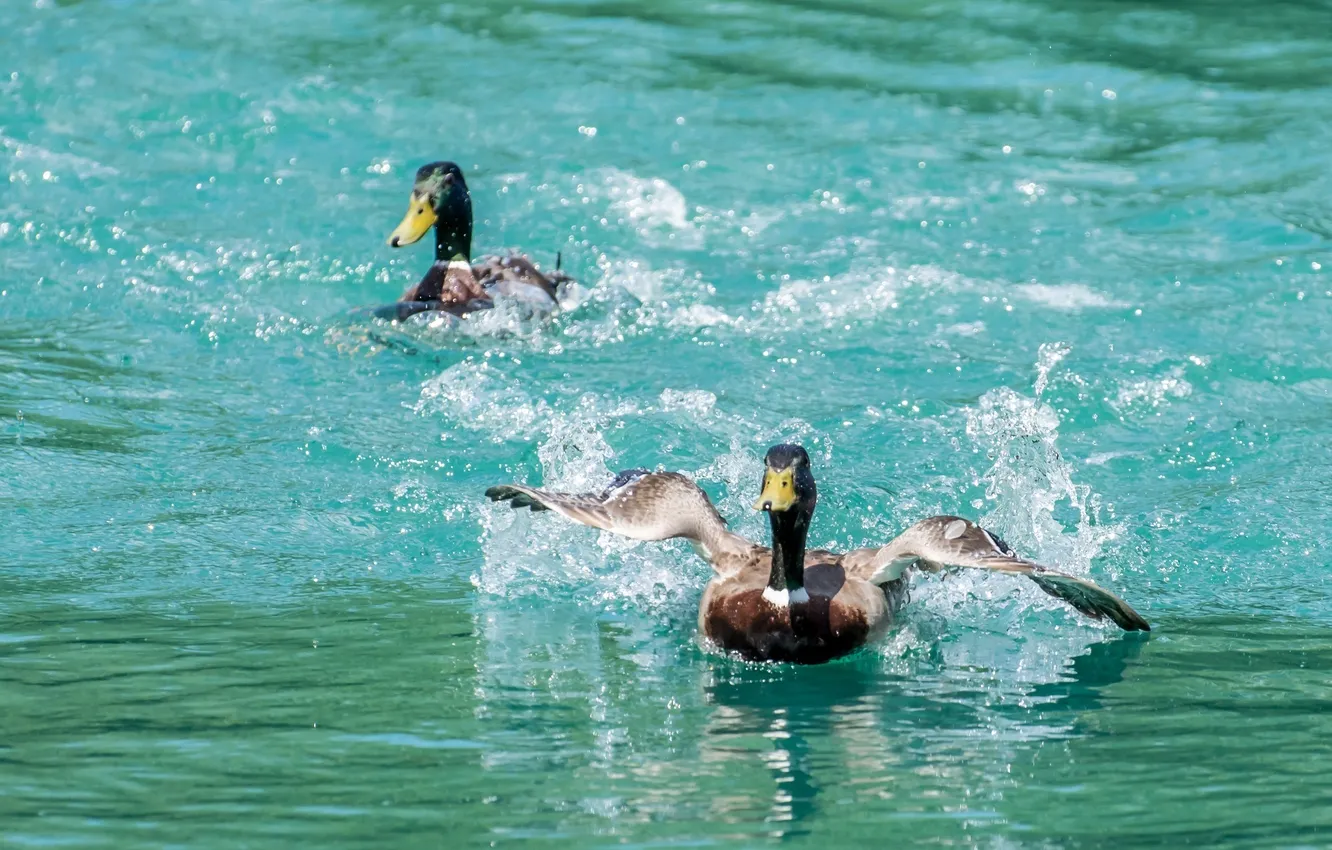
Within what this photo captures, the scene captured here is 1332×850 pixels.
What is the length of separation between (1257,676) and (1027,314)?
5.25 metres

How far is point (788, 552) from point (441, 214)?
5.43 metres

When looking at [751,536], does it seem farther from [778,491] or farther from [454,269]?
[454,269]

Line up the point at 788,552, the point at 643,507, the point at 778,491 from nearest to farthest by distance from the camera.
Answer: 1. the point at 778,491
2. the point at 788,552
3. the point at 643,507

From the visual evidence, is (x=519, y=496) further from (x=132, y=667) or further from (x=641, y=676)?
(x=132, y=667)

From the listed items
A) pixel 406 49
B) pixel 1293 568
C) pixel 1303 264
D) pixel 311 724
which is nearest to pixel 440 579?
pixel 311 724

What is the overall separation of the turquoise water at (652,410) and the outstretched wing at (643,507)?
330mm

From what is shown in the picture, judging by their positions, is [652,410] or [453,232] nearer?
[652,410]

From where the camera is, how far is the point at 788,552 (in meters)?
6.84

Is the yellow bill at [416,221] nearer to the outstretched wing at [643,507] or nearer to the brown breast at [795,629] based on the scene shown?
the outstretched wing at [643,507]

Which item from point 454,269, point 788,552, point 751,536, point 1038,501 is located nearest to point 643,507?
point 788,552

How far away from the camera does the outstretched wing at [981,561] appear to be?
6.42 metres

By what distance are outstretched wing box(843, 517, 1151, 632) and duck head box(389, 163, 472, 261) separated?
5288mm

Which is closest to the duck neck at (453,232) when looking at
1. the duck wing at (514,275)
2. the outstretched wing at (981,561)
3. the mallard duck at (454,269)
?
the mallard duck at (454,269)

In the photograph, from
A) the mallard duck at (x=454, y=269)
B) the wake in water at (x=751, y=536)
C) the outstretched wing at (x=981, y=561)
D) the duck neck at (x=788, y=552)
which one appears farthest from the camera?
the mallard duck at (x=454, y=269)
